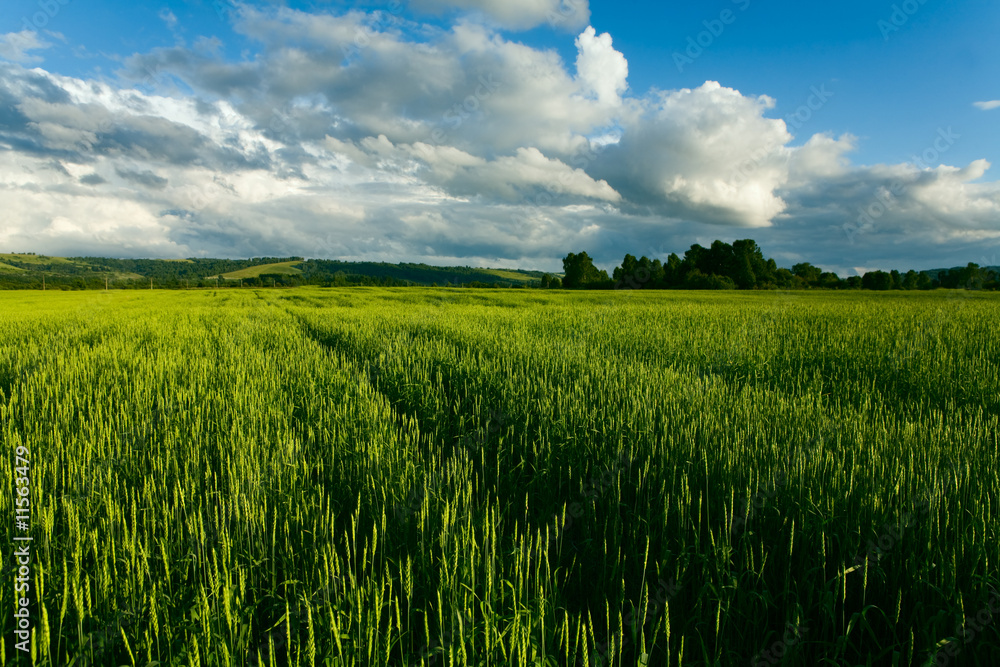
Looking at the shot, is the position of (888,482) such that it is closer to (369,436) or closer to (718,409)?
(718,409)

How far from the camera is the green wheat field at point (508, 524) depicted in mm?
1827

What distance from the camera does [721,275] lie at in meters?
74.9

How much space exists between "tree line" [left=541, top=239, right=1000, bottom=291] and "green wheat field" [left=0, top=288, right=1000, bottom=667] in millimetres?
66075

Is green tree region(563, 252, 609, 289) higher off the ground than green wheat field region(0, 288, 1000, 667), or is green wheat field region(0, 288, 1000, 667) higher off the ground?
green tree region(563, 252, 609, 289)

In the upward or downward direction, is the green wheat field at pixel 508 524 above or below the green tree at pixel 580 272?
below

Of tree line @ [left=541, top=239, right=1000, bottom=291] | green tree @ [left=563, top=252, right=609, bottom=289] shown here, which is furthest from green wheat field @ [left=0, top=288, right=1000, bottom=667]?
green tree @ [left=563, top=252, right=609, bottom=289]

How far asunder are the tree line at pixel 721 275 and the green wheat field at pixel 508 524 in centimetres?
6607

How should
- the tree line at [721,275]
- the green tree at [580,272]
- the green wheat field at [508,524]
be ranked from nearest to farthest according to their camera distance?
the green wheat field at [508,524] → the tree line at [721,275] → the green tree at [580,272]

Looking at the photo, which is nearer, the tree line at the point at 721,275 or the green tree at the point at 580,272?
the tree line at the point at 721,275

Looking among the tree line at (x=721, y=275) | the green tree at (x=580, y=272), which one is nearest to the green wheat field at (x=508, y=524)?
the tree line at (x=721, y=275)

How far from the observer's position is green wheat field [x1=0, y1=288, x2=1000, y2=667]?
5.99 ft

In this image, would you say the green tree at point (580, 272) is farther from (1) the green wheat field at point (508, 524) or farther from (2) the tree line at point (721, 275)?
(1) the green wheat field at point (508, 524)

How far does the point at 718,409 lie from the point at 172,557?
4153 mm

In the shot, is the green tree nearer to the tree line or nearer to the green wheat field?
the tree line
